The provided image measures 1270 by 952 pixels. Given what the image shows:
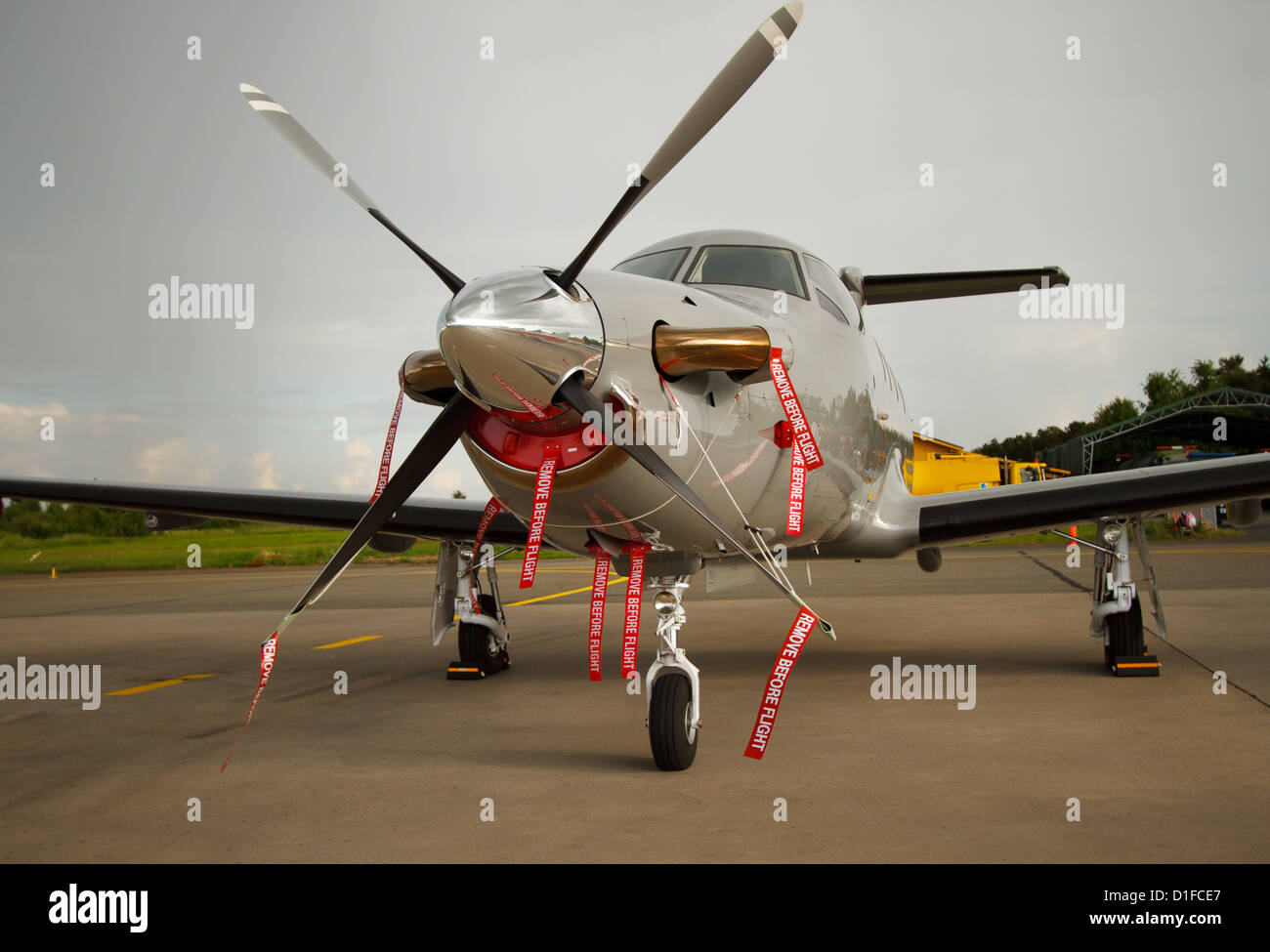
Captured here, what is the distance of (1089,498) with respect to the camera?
24.4 ft

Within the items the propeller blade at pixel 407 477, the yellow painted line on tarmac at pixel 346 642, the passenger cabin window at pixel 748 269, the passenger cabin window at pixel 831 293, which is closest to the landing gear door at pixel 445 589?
the yellow painted line on tarmac at pixel 346 642

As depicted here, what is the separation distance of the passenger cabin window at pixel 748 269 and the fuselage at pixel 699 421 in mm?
13

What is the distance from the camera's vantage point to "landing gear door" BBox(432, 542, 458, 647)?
310 inches

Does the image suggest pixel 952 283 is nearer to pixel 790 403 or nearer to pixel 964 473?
pixel 790 403

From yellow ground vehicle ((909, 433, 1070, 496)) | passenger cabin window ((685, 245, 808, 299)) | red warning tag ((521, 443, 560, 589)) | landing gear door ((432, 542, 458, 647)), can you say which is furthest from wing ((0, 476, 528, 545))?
yellow ground vehicle ((909, 433, 1070, 496))

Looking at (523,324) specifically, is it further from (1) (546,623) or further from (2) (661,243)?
(1) (546,623)

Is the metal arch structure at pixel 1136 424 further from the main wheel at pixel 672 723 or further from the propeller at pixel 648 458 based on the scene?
the propeller at pixel 648 458

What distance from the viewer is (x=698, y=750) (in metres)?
5.23

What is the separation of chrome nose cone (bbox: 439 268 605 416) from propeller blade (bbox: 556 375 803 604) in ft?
0.22

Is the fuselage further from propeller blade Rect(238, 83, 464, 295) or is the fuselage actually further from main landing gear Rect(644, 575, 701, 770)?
propeller blade Rect(238, 83, 464, 295)

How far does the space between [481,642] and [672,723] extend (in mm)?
3705

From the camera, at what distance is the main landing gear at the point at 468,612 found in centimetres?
800
